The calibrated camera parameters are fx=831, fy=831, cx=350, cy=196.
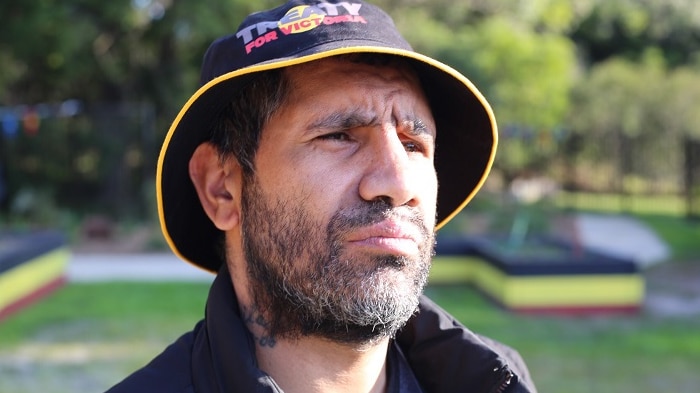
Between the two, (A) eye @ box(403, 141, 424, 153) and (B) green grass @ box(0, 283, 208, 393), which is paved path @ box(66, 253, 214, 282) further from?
(A) eye @ box(403, 141, 424, 153)

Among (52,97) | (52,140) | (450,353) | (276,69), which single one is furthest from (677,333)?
(52,97)

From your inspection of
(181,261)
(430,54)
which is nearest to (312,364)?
(181,261)

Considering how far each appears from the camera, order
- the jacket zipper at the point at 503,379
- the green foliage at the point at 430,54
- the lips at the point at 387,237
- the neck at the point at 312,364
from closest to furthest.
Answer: the lips at the point at 387,237
the neck at the point at 312,364
the jacket zipper at the point at 503,379
the green foliage at the point at 430,54

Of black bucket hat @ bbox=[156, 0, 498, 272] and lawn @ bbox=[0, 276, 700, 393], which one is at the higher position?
black bucket hat @ bbox=[156, 0, 498, 272]

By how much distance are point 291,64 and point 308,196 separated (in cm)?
24

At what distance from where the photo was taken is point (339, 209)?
151cm

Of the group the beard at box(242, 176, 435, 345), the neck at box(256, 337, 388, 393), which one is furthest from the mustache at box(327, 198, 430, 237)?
the neck at box(256, 337, 388, 393)

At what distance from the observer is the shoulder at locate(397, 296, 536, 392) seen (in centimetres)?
177

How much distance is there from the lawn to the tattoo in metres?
4.57

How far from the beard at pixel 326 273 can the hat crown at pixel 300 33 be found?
247mm

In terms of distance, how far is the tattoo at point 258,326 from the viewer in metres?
1.61

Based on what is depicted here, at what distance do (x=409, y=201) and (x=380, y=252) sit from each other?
0.39ft

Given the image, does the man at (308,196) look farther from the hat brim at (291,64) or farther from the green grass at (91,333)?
the green grass at (91,333)

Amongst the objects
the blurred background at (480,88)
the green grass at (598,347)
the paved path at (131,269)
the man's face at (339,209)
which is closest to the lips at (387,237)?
the man's face at (339,209)
